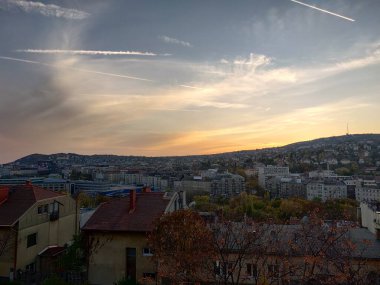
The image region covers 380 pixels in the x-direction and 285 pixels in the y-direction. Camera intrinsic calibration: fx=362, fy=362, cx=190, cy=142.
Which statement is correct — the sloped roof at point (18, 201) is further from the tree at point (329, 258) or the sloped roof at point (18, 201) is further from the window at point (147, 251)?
the tree at point (329, 258)

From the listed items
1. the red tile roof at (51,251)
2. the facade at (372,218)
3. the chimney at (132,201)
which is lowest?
the red tile roof at (51,251)

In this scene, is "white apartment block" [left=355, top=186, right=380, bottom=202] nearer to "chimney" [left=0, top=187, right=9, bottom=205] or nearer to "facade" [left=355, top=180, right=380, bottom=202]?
"facade" [left=355, top=180, right=380, bottom=202]

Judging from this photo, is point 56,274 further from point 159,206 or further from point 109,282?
point 159,206

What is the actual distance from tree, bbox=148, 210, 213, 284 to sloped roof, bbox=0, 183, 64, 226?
1153 cm

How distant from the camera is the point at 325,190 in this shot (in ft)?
410

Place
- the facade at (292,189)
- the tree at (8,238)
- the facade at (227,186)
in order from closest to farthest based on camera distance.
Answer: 1. the tree at (8,238)
2. the facade at (292,189)
3. the facade at (227,186)

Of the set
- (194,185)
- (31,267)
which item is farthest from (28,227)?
(194,185)

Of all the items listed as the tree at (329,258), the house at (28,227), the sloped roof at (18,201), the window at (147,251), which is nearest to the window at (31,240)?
the house at (28,227)

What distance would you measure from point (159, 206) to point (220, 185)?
431 ft

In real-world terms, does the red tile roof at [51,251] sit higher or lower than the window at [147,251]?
lower

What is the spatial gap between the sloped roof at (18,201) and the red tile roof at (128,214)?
5.15 meters

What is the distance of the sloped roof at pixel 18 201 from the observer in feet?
81.3

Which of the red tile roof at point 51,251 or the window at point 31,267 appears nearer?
the window at point 31,267

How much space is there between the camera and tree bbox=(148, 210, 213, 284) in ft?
52.2
